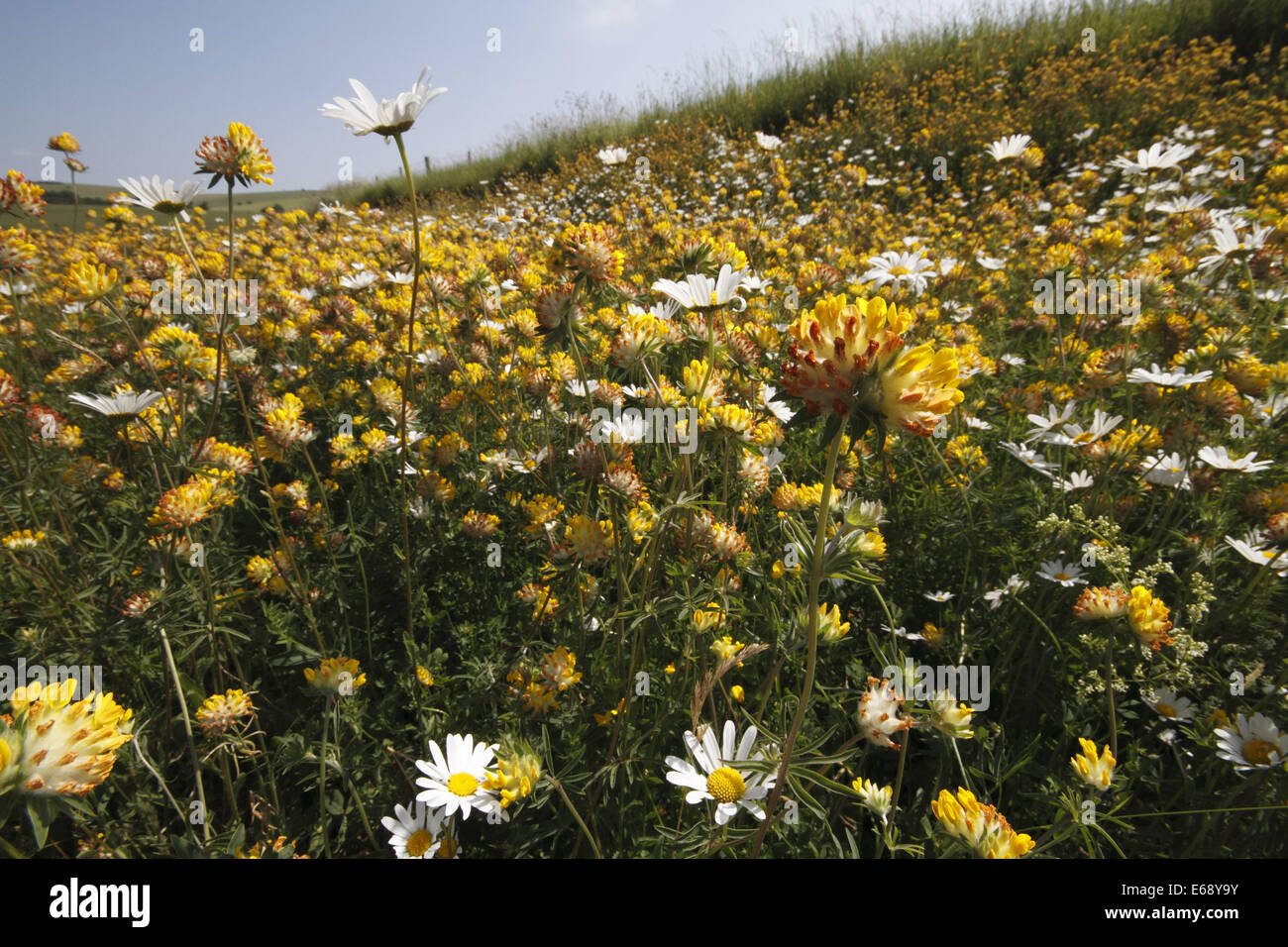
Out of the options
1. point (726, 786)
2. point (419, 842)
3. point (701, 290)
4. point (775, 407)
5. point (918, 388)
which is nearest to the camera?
point (918, 388)

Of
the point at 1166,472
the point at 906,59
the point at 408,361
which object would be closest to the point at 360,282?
the point at 408,361

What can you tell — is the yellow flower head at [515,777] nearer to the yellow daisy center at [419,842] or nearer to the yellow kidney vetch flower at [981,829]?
the yellow daisy center at [419,842]

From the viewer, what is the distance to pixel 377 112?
4.35 ft

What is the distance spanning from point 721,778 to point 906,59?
12.0 metres

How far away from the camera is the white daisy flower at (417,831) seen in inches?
46.6

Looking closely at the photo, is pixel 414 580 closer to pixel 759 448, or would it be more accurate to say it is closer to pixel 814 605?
pixel 759 448

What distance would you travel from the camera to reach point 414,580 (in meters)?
2.14

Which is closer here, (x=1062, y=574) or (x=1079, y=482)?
(x=1062, y=574)

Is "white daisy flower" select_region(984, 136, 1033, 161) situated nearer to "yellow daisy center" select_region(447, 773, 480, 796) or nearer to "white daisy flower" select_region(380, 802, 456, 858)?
"yellow daisy center" select_region(447, 773, 480, 796)

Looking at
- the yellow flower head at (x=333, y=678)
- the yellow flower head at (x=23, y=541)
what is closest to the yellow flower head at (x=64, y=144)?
the yellow flower head at (x=23, y=541)

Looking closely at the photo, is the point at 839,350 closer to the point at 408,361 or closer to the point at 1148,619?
the point at 408,361
